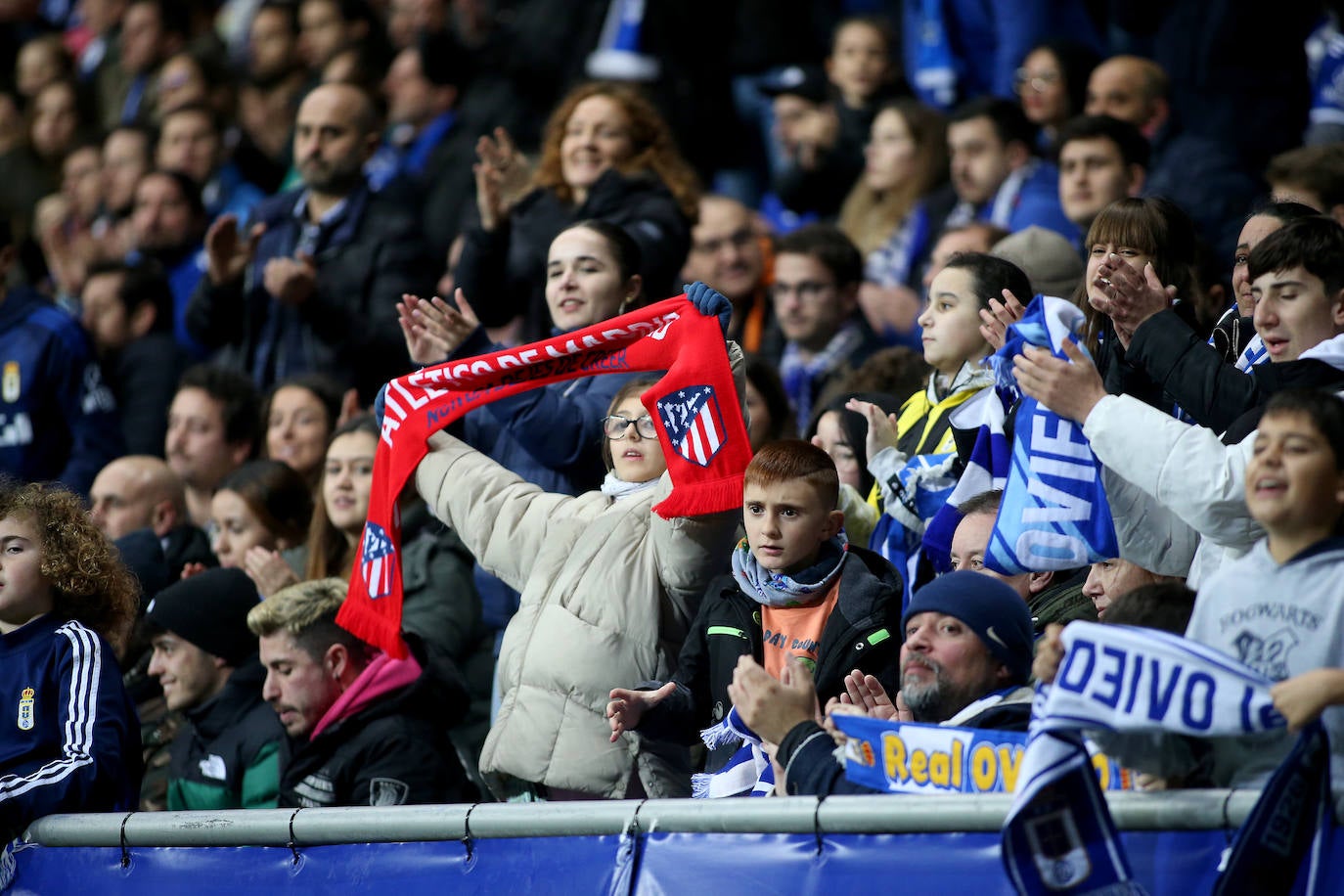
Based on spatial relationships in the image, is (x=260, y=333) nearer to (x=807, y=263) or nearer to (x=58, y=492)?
(x=807, y=263)

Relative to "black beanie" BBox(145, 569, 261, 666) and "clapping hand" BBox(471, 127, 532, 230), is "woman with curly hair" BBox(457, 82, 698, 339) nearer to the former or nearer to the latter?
"clapping hand" BBox(471, 127, 532, 230)

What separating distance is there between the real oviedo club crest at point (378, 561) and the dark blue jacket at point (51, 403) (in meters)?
3.49

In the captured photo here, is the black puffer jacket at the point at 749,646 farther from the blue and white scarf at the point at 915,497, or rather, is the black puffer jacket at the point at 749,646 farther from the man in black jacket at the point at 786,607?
the blue and white scarf at the point at 915,497

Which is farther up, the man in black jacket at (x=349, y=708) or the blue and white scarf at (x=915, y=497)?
the blue and white scarf at (x=915, y=497)

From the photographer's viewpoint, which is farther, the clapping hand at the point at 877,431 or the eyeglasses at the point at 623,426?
the clapping hand at the point at 877,431

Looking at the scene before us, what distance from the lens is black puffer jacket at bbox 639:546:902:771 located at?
16.0ft

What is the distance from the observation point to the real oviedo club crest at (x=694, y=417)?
5.28 meters

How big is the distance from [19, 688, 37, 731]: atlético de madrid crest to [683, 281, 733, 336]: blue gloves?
2.15 metres

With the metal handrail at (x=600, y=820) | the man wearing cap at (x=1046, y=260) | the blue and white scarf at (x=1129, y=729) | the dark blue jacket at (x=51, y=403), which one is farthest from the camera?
the dark blue jacket at (x=51, y=403)

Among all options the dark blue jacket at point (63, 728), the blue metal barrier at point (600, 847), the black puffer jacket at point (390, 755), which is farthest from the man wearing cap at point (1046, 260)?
the dark blue jacket at point (63, 728)

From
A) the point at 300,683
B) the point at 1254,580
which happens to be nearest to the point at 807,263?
the point at 300,683

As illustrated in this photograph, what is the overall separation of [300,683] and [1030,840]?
121 inches

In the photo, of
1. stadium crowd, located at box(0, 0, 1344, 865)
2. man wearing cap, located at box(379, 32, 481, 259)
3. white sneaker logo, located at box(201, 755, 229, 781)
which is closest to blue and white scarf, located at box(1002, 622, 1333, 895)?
stadium crowd, located at box(0, 0, 1344, 865)

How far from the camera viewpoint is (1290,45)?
9195 millimetres
